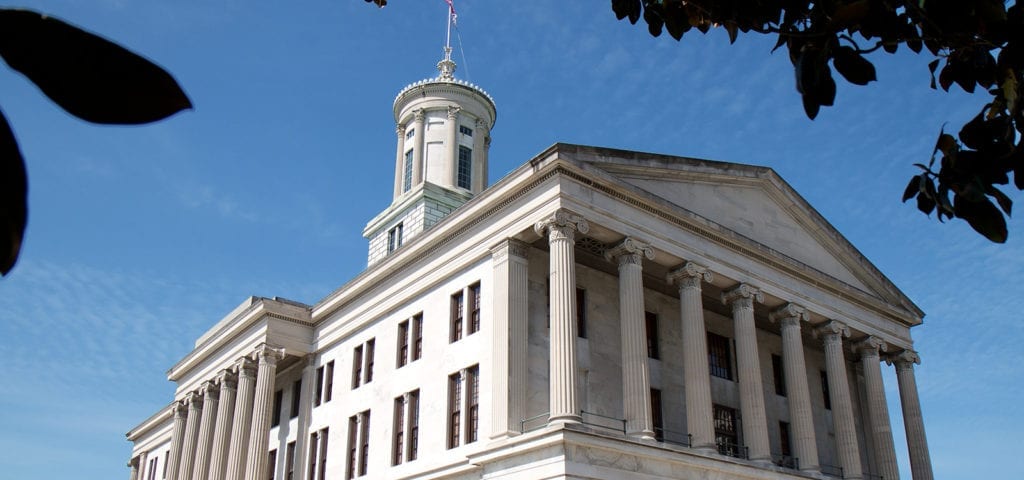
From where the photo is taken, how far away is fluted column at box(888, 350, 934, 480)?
36469 mm

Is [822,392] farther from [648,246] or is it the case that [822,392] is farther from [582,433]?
[582,433]

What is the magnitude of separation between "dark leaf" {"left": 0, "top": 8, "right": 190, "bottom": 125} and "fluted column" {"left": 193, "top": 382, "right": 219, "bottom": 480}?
141 ft

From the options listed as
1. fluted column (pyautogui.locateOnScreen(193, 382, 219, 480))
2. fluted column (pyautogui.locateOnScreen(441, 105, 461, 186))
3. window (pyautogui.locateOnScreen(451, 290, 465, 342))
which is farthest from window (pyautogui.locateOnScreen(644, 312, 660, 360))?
fluted column (pyautogui.locateOnScreen(193, 382, 219, 480))

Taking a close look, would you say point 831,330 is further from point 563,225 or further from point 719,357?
point 563,225

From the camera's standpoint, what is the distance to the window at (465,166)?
156 feet

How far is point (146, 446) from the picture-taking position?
204 ft

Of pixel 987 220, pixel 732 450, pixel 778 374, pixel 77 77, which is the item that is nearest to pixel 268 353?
pixel 732 450

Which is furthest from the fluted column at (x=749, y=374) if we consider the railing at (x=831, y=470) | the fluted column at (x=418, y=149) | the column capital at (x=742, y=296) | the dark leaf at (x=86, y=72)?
the dark leaf at (x=86, y=72)

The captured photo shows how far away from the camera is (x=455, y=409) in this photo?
96.3 ft

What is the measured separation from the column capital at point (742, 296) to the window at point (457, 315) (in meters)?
9.24

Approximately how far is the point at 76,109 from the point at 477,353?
27784 mm

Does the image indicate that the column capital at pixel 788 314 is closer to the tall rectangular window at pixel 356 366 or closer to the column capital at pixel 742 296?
the column capital at pixel 742 296

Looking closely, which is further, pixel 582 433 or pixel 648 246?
pixel 648 246

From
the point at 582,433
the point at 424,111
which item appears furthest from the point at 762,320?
the point at 424,111
